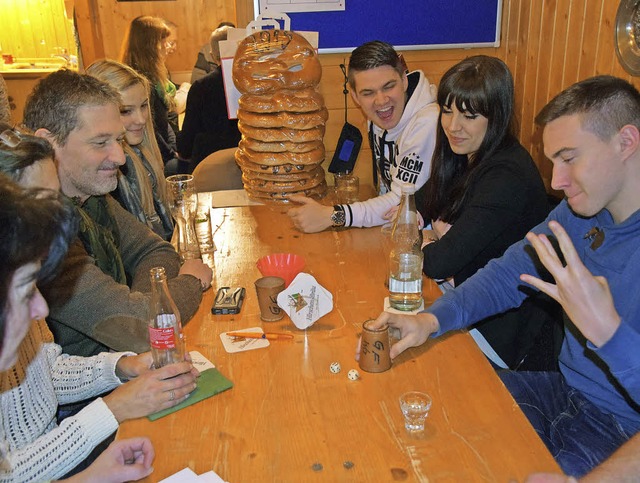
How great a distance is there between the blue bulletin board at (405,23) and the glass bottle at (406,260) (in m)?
1.51

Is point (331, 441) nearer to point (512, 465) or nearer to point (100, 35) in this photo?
point (512, 465)

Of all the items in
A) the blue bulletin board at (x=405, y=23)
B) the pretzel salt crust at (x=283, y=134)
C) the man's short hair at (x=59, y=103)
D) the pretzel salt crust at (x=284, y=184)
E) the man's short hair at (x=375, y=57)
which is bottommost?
the pretzel salt crust at (x=284, y=184)

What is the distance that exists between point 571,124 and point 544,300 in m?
0.69

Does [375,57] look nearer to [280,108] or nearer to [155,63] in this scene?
[280,108]

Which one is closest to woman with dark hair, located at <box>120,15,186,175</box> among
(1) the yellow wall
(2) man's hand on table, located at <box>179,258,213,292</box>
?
(1) the yellow wall

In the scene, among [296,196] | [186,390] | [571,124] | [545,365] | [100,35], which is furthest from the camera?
[100,35]

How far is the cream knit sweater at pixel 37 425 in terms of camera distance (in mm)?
1243

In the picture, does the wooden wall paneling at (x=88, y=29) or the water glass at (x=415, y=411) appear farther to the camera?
the wooden wall paneling at (x=88, y=29)

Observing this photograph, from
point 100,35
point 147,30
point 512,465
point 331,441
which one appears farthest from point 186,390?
point 100,35

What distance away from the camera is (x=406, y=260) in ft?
6.08

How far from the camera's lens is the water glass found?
1.22 meters

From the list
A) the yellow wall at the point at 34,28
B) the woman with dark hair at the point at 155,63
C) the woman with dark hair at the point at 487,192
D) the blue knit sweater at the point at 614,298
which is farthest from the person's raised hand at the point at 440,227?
the yellow wall at the point at 34,28

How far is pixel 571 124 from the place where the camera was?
1524 mm

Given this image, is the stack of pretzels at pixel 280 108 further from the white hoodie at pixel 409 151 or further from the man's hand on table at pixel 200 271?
the man's hand on table at pixel 200 271
